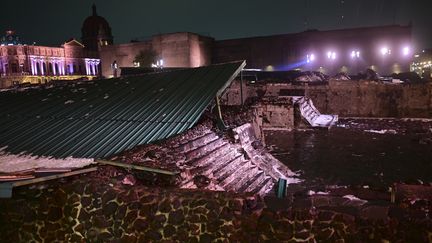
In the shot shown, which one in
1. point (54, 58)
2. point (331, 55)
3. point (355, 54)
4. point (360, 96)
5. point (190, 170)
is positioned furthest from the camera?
point (54, 58)

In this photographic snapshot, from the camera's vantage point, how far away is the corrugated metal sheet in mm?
8719

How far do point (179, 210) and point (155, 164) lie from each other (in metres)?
1.79

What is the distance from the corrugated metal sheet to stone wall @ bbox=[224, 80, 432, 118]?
10.8 meters

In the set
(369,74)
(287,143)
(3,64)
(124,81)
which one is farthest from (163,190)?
(3,64)

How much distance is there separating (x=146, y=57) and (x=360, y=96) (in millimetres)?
33668

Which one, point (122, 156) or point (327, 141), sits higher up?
point (122, 156)

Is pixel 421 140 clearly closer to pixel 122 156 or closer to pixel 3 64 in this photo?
pixel 122 156

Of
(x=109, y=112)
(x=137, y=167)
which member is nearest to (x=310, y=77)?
(x=109, y=112)

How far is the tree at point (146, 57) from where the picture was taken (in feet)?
156

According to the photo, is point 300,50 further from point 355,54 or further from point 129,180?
point 129,180

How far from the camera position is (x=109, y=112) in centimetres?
1072

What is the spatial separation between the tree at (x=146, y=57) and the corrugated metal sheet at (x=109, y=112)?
3391 centimetres

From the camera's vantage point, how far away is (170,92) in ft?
37.7

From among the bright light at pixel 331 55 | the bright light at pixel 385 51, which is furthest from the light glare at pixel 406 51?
the bright light at pixel 331 55
